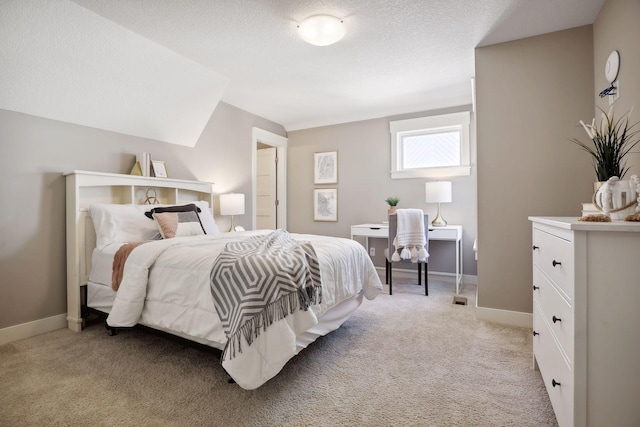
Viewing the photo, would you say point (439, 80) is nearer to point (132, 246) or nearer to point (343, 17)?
point (343, 17)

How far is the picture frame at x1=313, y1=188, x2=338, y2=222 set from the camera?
508 centimetres

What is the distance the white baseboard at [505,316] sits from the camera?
265cm

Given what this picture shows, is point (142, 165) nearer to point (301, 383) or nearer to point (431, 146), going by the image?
point (301, 383)

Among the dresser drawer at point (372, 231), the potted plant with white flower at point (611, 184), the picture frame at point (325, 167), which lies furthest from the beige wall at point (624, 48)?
the picture frame at point (325, 167)

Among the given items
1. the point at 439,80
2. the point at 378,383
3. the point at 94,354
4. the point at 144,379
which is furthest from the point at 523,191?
the point at 94,354

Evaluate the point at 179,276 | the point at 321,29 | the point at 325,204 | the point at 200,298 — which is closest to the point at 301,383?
the point at 200,298

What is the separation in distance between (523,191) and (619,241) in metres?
1.80

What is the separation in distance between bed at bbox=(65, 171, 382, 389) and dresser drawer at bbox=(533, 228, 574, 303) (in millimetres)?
1200

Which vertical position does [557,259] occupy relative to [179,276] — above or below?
above

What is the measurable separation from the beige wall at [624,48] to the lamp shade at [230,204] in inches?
143

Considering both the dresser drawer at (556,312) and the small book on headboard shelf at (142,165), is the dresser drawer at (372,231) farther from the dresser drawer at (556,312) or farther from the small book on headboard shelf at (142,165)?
the small book on headboard shelf at (142,165)

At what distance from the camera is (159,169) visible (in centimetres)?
336

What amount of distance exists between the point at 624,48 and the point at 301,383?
283 cm

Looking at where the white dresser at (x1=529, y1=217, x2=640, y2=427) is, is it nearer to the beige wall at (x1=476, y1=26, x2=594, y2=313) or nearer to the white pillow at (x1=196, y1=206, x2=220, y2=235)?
the beige wall at (x1=476, y1=26, x2=594, y2=313)
